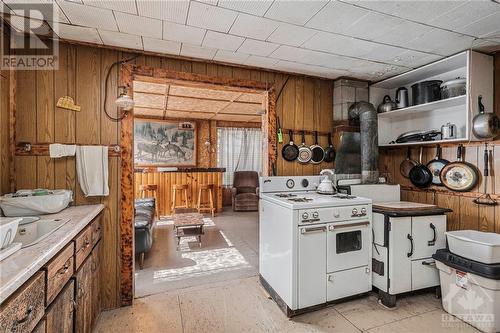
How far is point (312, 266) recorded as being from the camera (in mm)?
2070

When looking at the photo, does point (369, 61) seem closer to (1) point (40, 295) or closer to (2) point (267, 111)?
(2) point (267, 111)

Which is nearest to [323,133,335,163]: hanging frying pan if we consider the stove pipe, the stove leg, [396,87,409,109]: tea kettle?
the stove pipe

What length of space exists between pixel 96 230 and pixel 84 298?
54 cm

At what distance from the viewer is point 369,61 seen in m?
2.55

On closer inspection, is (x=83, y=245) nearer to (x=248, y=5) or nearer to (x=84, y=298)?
(x=84, y=298)

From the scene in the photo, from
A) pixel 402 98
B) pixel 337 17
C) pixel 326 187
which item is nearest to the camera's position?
pixel 337 17

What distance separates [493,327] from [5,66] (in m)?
4.16

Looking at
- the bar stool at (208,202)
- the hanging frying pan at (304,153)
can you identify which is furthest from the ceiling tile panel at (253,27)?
the bar stool at (208,202)

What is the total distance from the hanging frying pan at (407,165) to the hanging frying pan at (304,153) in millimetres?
1220

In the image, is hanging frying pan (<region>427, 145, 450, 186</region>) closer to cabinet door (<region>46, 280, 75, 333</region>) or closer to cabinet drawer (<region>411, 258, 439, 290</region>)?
cabinet drawer (<region>411, 258, 439, 290</region>)

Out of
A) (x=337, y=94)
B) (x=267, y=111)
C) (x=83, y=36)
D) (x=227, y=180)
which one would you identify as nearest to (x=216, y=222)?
(x=227, y=180)

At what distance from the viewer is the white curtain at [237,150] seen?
23.7 ft

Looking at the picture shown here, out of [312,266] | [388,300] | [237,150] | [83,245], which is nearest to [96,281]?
[83,245]

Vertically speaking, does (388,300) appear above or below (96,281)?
below
